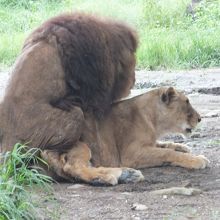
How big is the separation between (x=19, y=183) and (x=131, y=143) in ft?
4.44

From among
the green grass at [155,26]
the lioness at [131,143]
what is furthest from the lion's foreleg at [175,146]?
the green grass at [155,26]

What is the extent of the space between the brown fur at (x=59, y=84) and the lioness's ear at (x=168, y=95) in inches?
Result: 23.6

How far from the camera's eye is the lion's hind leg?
534 centimetres

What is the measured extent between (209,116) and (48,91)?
2652 mm

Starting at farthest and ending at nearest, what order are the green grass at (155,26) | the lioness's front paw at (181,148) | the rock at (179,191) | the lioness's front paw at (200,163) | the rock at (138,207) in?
the green grass at (155,26)
the lioness's front paw at (181,148)
the lioness's front paw at (200,163)
the rock at (179,191)
the rock at (138,207)

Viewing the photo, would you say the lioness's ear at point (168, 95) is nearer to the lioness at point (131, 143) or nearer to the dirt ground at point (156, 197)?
the lioness at point (131, 143)

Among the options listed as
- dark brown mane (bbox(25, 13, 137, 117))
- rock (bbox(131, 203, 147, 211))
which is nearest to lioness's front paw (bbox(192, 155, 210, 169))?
dark brown mane (bbox(25, 13, 137, 117))

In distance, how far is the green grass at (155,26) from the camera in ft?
Result: 39.0

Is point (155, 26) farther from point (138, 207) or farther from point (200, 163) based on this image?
point (138, 207)

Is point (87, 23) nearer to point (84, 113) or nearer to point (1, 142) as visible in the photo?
point (84, 113)

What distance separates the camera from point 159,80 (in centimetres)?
1027

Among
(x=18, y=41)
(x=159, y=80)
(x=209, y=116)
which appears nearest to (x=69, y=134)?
(x=209, y=116)

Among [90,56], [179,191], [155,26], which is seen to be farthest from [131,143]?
[155,26]

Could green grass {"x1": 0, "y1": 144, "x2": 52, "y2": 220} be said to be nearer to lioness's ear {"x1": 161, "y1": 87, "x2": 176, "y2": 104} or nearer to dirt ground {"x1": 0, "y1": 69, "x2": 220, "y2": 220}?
dirt ground {"x1": 0, "y1": 69, "x2": 220, "y2": 220}
